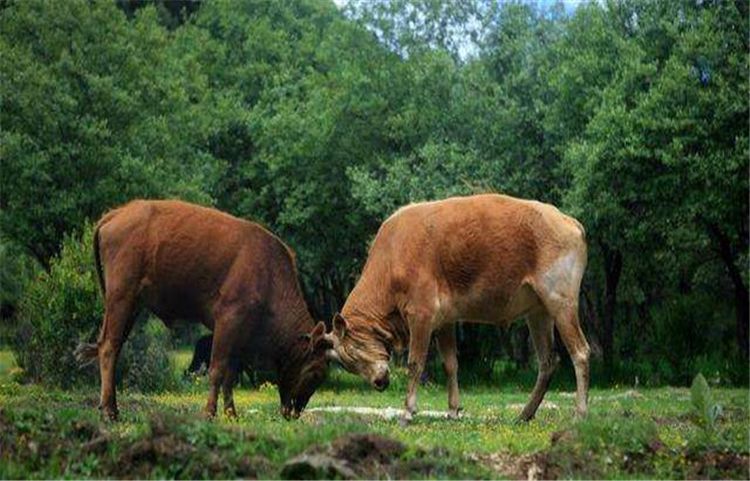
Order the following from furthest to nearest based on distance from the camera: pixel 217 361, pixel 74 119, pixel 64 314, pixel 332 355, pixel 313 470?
pixel 74 119 < pixel 64 314 < pixel 332 355 < pixel 217 361 < pixel 313 470

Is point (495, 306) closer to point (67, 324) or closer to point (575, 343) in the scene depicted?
point (575, 343)

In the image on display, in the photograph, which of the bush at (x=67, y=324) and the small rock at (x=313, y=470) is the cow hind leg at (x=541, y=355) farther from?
the bush at (x=67, y=324)

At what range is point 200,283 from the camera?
54.2 ft

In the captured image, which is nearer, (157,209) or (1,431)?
(1,431)

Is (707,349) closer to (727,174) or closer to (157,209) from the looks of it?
(727,174)

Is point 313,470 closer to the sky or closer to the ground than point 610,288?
closer to the ground

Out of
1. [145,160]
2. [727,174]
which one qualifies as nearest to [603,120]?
[727,174]

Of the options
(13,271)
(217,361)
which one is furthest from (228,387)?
(13,271)

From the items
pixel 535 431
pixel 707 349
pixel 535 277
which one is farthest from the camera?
pixel 707 349

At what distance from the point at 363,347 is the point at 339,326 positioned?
1.48 feet

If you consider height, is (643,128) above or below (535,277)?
above

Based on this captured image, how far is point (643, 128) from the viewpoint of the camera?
2962cm

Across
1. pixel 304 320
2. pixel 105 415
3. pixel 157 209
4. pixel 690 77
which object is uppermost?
pixel 690 77

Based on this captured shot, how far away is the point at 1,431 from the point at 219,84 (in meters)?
38.4
